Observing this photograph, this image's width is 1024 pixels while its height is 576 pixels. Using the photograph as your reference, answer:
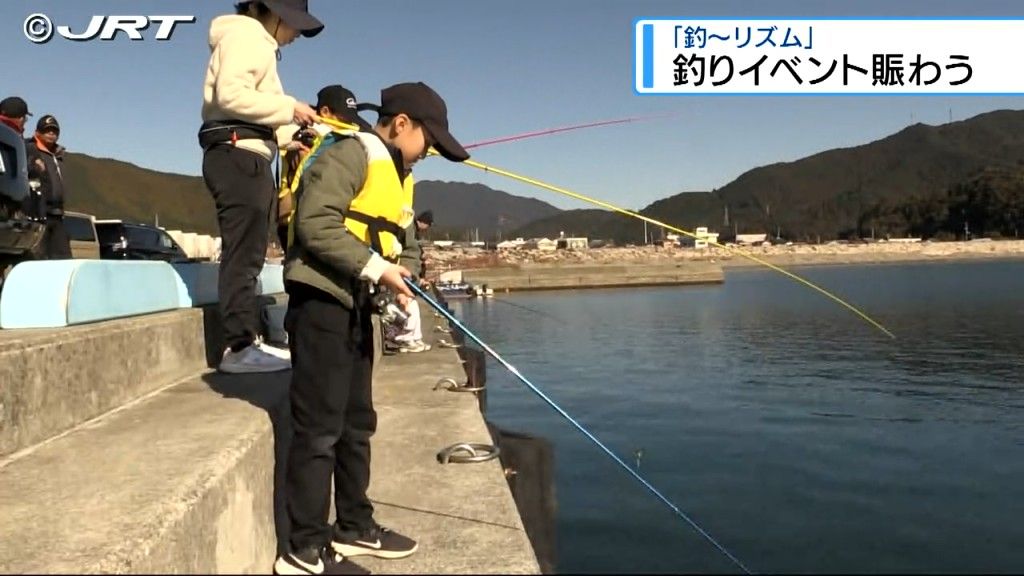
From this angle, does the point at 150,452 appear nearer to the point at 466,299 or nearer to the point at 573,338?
the point at 573,338

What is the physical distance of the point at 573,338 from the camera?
22.7 m

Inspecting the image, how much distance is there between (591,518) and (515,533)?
3.04 meters

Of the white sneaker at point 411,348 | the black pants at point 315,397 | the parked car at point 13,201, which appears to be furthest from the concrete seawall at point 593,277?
the black pants at point 315,397

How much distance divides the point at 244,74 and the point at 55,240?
308cm

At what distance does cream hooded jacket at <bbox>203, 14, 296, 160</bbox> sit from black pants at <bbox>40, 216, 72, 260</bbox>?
8.60ft

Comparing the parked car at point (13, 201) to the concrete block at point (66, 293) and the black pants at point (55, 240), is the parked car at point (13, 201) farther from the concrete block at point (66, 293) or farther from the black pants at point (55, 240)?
the black pants at point (55, 240)

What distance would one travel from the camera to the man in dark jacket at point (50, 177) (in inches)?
220

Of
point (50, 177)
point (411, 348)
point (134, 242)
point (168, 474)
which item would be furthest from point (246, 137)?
point (134, 242)

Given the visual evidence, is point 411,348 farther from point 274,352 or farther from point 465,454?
point 465,454

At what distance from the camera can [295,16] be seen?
3.77 m

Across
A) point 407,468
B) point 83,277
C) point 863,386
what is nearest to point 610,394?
point 863,386

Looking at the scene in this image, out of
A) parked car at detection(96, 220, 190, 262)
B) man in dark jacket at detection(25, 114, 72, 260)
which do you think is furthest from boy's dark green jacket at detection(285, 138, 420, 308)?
parked car at detection(96, 220, 190, 262)

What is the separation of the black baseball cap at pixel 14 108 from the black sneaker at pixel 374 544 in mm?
4425

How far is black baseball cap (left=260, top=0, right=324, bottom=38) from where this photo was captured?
371 centimetres
